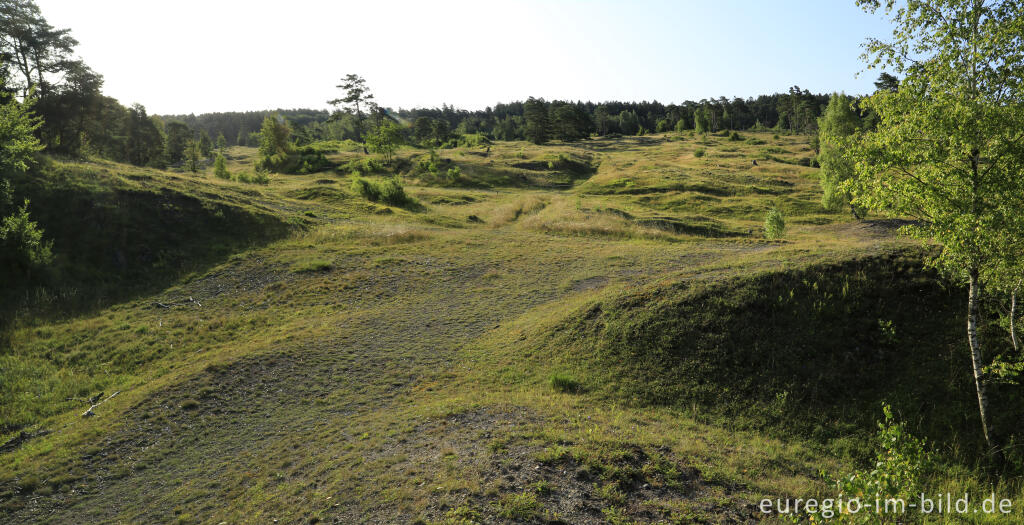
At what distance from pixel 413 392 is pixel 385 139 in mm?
78612

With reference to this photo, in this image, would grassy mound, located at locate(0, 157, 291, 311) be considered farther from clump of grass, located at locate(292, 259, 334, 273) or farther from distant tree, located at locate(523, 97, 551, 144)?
distant tree, located at locate(523, 97, 551, 144)

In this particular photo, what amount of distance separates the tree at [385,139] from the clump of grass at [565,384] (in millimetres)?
79883

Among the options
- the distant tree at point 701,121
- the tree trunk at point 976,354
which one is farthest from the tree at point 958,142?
the distant tree at point 701,121

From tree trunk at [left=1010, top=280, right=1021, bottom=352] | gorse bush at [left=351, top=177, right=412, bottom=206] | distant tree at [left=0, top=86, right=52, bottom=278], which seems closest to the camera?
tree trunk at [left=1010, top=280, right=1021, bottom=352]

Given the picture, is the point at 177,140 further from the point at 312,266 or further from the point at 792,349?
the point at 792,349

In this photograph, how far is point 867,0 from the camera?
11.5 m

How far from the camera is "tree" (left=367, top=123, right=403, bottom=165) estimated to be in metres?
85.3

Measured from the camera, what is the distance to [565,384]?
1464 cm

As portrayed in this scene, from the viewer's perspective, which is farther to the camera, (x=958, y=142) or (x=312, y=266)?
(x=312, y=266)

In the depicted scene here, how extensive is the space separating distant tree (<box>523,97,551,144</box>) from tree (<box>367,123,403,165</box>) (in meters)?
49.2

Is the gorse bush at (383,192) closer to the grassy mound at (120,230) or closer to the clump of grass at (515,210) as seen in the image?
the clump of grass at (515,210)

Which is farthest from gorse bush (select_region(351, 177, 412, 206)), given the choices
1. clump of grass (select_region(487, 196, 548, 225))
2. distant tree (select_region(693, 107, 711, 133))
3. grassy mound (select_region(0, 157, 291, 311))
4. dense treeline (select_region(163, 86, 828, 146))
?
distant tree (select_region(693, 107, 711, 133))

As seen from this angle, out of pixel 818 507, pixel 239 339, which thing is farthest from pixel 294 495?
pixel 239 339

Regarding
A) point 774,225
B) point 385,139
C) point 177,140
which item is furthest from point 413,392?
point 177,140
